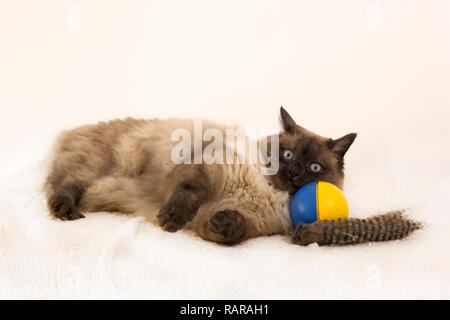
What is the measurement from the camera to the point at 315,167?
2.46m

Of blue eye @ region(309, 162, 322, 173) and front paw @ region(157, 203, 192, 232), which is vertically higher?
blue eye @ region(309, 162, 322, 173)

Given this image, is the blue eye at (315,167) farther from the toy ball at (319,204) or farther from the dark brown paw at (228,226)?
the dark brown paw at (228,226)

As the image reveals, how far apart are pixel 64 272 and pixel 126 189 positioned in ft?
2.69

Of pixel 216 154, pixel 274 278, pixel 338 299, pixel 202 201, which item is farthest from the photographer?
pixel 216 154

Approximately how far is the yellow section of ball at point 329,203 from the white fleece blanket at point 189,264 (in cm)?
20

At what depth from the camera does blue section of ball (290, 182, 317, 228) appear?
89.3 inches

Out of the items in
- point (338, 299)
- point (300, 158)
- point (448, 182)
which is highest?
point (300, 158)

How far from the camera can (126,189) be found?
2602 millimetres

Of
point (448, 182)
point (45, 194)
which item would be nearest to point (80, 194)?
point (45, 194)

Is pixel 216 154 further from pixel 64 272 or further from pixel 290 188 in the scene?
pixel 64 272

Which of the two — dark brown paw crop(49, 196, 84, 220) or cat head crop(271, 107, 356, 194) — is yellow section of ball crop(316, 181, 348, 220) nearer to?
cat head crop(271, 107, 356, 194)

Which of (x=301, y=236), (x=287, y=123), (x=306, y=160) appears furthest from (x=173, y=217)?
(x=287, y=123)

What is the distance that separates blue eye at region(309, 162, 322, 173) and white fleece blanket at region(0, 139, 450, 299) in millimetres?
402

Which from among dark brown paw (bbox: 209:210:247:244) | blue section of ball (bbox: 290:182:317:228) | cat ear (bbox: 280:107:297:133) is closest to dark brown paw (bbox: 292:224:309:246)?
blue section of ball (bbox: 290:182:317:228)
